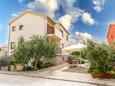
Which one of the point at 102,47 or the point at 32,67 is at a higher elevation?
the point at 102,47

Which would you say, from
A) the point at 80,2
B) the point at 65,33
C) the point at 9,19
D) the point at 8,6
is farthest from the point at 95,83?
the point at 65,33

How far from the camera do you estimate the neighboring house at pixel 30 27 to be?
115ft

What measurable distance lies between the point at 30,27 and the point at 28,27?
0.47m

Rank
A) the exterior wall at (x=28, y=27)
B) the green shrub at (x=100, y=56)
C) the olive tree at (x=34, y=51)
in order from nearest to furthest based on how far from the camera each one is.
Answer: the green shrub at (x=100, y=56)
the olive tree at (x=34, y=51)
the exterior wall at (x=28, y=27)

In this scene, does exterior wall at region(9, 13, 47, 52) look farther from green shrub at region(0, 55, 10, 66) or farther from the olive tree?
green shrub at region(0, 55, 10, 66)

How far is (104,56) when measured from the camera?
2003 centimetres

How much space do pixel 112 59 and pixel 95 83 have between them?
4.47 metres

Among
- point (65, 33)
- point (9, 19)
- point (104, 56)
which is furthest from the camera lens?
point (65, 33)

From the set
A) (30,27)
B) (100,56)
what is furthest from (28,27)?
(100,56)

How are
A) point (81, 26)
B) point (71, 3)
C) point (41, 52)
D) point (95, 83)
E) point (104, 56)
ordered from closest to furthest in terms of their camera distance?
point (95, 83) → point (104, 56) → point (41, 52) → point (71, 3) → point (81, 26)

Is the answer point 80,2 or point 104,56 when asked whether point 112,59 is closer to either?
point 104,56

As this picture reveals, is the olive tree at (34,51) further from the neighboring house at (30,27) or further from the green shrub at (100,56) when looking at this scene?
the green shrub at (100,56)

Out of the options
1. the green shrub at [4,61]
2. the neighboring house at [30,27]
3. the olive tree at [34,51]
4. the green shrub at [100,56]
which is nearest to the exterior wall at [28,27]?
the neighboring house at [30,27]

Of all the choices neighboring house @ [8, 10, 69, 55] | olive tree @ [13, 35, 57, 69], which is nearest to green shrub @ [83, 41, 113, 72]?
olive tree @ [13, 35, 57, 69]
